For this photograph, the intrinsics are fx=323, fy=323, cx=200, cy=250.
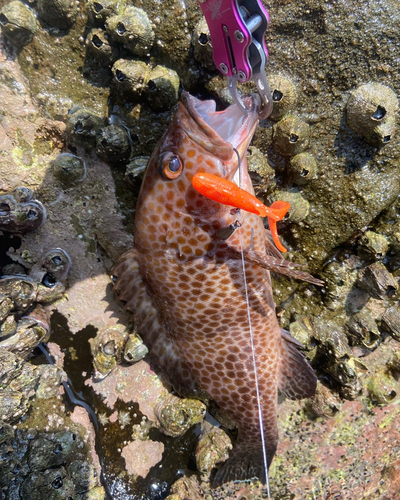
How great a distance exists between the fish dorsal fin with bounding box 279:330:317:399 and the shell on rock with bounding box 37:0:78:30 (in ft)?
12.4

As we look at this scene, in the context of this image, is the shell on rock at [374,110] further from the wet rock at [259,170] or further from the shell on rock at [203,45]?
the shell on rock at [203,45]

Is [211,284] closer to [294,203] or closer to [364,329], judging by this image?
[294,203]

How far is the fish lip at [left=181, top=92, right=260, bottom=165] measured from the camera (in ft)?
7.97

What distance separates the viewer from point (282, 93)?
3002 millimetres

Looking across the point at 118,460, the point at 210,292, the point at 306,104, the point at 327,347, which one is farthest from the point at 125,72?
the point at 118,460

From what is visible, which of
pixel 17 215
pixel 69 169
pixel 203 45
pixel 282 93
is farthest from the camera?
pixel 69 169

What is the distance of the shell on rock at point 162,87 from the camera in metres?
3.02

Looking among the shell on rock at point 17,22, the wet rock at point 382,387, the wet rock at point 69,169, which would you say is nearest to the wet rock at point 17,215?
the wet rock at point 69,169

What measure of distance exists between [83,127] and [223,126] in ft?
4.70

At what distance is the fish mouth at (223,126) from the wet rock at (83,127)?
1.17 metres

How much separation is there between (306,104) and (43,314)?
341 centimetres

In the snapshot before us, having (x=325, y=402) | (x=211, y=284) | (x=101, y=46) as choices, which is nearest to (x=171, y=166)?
(x=211, y=284)

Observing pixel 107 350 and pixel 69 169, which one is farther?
pixel 107 350

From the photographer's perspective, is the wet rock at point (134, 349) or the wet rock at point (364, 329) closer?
the wet rock at point (134, 349)
